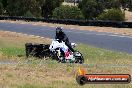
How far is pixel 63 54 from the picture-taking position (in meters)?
20.8

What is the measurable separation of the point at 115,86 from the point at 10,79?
298 cm

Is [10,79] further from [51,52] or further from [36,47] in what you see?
[36,47]

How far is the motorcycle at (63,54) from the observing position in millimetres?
20328

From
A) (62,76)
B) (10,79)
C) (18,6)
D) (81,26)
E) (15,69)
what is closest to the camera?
(10,79)

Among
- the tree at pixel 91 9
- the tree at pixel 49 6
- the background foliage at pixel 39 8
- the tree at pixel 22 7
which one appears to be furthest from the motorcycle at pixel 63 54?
the tree at pixel 49 6

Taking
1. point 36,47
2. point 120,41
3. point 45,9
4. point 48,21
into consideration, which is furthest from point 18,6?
point 36,47

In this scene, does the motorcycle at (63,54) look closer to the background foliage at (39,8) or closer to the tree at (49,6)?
the background foliage at (39,8)

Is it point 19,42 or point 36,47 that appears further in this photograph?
point 19,42

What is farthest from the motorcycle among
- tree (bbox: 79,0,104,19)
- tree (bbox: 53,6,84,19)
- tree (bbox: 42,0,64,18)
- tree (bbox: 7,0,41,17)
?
tree (bbox: 42,0,64,18)

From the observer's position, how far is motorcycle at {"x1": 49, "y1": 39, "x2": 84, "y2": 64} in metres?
20.3

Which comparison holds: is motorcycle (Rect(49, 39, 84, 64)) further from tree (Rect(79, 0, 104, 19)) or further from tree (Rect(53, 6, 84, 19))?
tree (Rect(79, 0, 104, 19))

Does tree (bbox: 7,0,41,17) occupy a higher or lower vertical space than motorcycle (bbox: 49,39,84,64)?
lower

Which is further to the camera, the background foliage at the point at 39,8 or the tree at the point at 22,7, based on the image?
the background foliage at the point at 39,8

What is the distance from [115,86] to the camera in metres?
11.8
